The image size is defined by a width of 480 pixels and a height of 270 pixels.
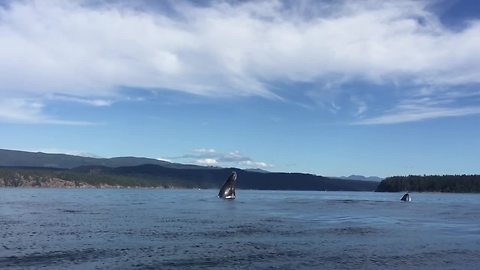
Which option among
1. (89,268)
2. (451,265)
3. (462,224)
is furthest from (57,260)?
(462,224)

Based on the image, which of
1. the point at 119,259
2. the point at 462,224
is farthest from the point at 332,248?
the point at 462,224

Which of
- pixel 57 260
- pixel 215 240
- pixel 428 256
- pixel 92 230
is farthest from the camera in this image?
pixel 92 230

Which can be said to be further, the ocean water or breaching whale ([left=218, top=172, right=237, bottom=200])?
breaching whale ([left=218, top=172, right=237, bottom=200])

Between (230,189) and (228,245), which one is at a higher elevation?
(230,189)

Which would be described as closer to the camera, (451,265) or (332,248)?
(451,265)

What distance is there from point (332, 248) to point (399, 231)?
13.3 m

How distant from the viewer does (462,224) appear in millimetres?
53094

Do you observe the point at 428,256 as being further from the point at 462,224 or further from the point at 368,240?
the point at 462,224

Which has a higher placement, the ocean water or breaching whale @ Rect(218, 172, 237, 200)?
breaching whale @ Rect(218, 172, 237, 200)

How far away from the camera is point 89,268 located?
25.1 m

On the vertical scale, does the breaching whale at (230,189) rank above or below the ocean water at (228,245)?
above

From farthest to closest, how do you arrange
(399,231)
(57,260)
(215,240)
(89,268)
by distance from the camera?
(399,231), (215,240), (57,260), (89,268)

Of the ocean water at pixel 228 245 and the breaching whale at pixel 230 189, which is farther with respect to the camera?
the breaching whale at pixel 230 189

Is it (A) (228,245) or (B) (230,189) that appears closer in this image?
(A) (228,245)
